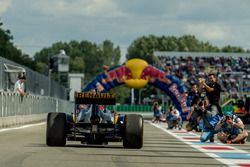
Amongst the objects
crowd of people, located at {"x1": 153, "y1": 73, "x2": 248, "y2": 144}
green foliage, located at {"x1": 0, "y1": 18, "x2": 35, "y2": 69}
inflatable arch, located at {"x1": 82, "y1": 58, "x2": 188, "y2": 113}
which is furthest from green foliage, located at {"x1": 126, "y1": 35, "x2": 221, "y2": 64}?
crowd of people, located at {"x1": 153, "y1": 73, "x2": 248, "y2": 144}

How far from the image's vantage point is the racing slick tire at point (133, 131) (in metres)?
17.2

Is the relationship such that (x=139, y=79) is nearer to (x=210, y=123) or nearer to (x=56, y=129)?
(x=210, y=123)

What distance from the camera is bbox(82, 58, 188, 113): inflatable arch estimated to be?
5900cm

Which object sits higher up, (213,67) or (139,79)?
(213,67)

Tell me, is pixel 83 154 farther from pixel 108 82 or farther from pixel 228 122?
pixel 108 82

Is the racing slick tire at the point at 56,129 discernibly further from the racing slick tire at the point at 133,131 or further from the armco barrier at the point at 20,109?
the armco barrier at the point at 20,109

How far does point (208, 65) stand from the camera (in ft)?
322

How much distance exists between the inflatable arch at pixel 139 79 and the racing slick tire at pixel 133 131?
41322mm

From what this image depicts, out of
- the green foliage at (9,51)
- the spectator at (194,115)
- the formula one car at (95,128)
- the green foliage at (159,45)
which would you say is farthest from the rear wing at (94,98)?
the green foliage at (159,45)

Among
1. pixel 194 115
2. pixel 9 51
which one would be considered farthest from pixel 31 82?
pixel 9 51

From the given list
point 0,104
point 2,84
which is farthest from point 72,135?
point 2,84

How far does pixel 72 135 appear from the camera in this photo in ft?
57.2

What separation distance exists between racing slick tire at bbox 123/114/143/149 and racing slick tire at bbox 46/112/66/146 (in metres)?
1.38

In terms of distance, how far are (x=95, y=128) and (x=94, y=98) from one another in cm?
70
